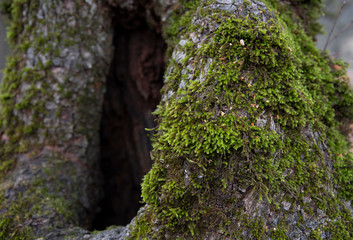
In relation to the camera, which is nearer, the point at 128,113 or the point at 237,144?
the point at 237,144

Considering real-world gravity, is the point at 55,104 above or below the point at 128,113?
below

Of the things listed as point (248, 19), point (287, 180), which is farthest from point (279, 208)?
point (248, 19)

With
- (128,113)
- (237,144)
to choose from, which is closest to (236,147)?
(237,144)

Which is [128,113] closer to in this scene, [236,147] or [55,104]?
[55,104]

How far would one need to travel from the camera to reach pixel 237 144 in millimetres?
1532

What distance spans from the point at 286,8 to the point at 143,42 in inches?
70.6

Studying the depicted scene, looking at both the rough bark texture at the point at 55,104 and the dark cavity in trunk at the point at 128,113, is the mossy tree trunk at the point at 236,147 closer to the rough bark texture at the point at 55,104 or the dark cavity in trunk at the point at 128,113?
the rough bark texture at the point at 55,104

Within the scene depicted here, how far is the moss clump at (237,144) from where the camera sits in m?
1.56

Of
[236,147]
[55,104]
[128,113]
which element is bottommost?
[55,104]

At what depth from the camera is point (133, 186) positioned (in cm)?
371

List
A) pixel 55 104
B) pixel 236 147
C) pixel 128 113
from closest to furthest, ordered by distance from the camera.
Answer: pixel 236 147
pixel 55 104
pixel 128 113

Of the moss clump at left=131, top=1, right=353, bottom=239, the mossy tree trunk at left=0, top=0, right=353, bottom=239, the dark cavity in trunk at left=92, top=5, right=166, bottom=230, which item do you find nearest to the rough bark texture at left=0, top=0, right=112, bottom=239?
the mossy tree trunk at left=0, top=0, right=353, bottom=239

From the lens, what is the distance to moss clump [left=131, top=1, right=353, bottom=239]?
1562mm

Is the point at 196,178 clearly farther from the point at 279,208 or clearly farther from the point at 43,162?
the point at 43,162
